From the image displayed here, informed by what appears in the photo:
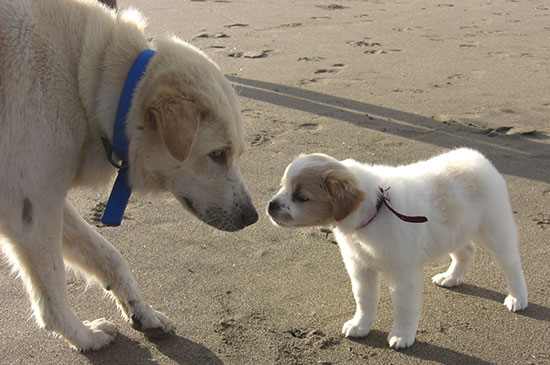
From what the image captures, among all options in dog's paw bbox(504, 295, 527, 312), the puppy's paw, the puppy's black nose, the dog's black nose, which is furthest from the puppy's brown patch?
dog's paw bbox(504, 295, 527, 312)

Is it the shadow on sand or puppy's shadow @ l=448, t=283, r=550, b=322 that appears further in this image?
the shadow on sand

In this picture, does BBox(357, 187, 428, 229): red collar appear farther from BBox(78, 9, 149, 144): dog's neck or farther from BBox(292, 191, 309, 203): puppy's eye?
BBox(78, 9, 149, 144): dog's neck

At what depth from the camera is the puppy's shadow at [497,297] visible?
11.5 feet

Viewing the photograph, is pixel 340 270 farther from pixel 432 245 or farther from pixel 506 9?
pixel 506 9

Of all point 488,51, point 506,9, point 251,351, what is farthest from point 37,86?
point 506,9

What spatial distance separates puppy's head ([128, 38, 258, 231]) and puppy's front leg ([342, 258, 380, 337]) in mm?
704

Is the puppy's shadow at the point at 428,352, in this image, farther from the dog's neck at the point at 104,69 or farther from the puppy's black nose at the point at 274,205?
the dog's neck at the point at 104,69

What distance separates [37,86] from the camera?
9.28 ft

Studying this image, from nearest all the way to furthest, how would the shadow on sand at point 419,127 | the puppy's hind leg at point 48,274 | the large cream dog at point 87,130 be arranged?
the large cream dog at point 87,130 < the puppy's hind leg at point 48,274 < the shadow on sand at point 419,127

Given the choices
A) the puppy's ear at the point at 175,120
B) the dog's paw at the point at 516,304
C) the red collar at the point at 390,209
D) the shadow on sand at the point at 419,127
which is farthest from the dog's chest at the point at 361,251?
the shadow on sand at the point at 419,127

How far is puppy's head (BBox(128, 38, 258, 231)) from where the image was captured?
9.45 feet

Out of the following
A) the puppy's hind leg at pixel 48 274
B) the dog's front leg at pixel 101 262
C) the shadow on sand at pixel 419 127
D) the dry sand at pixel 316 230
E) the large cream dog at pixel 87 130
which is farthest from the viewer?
the shadow on sand at pixel 419 127

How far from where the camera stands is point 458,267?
3811 mm

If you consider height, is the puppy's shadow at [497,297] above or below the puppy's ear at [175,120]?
below
